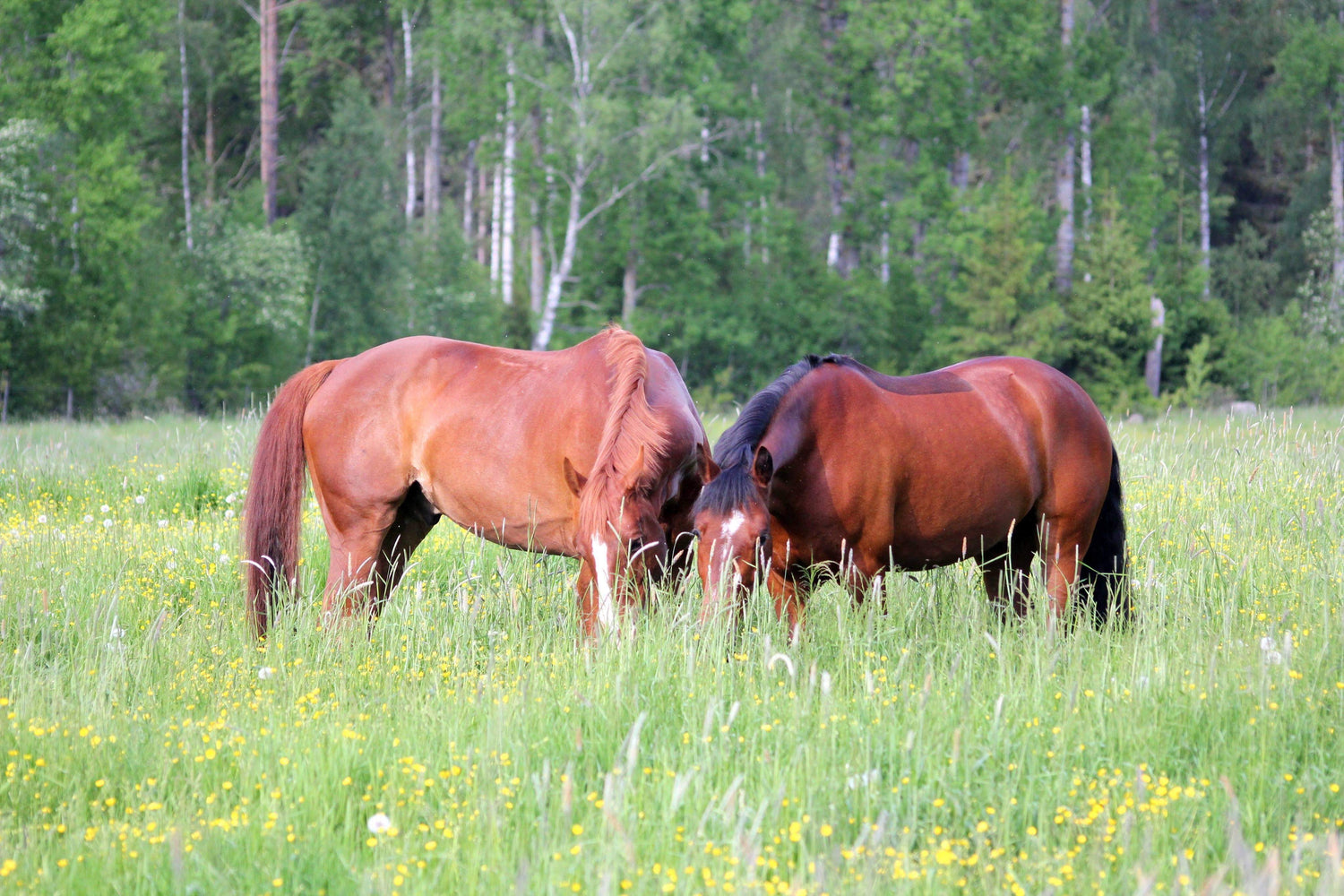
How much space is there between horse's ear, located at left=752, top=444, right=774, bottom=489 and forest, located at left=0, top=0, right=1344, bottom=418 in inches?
847

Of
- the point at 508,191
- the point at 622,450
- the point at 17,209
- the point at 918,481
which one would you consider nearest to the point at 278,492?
the point at 622,450

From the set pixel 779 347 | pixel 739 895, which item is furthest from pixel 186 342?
pixel 739 895

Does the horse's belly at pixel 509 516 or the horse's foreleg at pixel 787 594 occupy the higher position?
the horse's belly at pixel 509 516

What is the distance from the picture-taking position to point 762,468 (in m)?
4.45

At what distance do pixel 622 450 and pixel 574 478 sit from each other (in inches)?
9.9

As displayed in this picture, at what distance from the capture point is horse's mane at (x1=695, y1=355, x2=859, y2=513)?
4.32m

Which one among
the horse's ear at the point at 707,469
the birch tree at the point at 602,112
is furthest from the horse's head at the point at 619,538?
the birch tree at the point at 602,112

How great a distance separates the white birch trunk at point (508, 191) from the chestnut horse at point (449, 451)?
2464cm

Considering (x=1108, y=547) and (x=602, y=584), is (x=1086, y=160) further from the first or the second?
(x=602, y=584)

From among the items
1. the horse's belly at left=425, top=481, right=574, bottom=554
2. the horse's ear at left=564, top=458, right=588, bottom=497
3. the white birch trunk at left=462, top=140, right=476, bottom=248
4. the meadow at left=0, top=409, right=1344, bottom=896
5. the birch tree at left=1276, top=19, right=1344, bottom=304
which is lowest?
the meadow at left=0, top=409, right=1344, bottom=896

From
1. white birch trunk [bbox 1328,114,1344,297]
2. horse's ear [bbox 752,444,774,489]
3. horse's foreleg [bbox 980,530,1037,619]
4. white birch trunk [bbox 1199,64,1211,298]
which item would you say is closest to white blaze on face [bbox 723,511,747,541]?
horse's ear [bbox 752,444,774,489]

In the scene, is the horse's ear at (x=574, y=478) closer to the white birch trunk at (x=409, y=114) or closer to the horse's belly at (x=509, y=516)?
the horse's belly at (x=509, y=516)

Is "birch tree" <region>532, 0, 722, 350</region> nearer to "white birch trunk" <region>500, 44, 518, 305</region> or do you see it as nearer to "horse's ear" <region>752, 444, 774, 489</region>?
"white birch trunk" <region>500, 44, 518, 305</region>

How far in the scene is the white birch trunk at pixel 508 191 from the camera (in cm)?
2912
